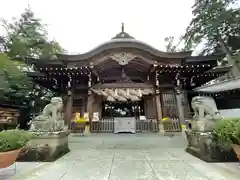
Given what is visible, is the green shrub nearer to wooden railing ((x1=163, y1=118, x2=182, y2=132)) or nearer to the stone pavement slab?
the stone pavement slab

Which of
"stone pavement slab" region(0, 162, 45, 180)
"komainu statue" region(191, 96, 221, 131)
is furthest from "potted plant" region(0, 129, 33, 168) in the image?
"komainu statue" region(191, 96, 221, 131)

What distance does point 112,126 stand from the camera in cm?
862

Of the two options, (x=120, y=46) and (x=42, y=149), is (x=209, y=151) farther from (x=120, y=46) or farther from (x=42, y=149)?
(x=120, y=46)

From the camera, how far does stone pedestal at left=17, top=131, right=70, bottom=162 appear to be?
384 cm

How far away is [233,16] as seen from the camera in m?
15.1

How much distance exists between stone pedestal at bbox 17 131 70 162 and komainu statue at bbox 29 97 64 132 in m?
0.18

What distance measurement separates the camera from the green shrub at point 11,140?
2.60m

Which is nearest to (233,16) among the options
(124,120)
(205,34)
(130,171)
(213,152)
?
(205,34)

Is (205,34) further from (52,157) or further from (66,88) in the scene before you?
(52,157)

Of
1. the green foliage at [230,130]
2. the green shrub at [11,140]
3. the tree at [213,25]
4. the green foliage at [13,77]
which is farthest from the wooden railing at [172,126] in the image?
the tree at [213,25]

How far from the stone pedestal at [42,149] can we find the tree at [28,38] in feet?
40.4

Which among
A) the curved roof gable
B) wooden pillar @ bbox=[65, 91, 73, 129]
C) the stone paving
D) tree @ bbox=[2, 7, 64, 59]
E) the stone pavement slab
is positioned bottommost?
the stone paving

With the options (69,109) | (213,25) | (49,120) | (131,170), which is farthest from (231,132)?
(213,25)

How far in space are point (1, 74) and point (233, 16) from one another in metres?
20.5
